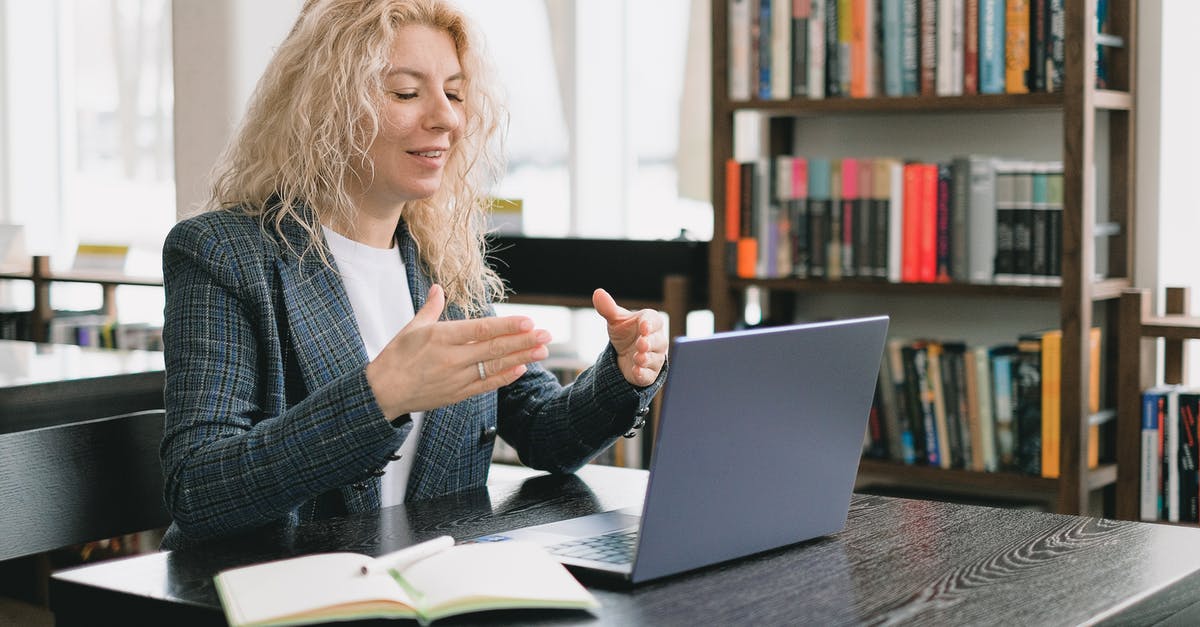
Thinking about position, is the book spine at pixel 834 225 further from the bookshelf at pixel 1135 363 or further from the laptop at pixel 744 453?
the laptop at pixel 744 453

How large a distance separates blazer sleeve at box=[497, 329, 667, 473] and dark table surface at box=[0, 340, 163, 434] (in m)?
0.92

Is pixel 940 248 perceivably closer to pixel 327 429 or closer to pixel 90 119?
pixel 327 429

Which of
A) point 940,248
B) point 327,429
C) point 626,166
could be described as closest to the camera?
point 327,429

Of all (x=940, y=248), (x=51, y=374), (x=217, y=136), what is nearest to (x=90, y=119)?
(x=217, y=136)

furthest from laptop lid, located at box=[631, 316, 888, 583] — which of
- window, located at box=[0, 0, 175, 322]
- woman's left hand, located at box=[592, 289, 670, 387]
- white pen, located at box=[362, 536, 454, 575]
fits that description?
window, located at box=[0, 0, 175, 322]

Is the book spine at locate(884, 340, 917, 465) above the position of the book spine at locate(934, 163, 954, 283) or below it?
below

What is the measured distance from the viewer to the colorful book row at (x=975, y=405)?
2.67m

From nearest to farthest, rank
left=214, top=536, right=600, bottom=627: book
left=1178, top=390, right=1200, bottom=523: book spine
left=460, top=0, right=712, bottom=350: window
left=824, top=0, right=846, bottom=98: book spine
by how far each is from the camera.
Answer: left=214, top=536, right=600, bottom=627: book < left=1178, top=390, right=1200, bottom=523: book spine < left=824, top=0, right=846, bottom=98: book spine < left=460, top=0, right=712, bottom=350: window

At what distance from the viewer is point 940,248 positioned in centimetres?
279

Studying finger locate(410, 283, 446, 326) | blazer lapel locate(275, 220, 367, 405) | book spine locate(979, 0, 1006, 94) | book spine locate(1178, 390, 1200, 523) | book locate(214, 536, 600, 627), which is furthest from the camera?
book spine locate(979, 0, 1006, 94)

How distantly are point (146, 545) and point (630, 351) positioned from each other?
2239 mm

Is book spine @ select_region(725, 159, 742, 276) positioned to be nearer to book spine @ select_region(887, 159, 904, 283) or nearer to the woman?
book spine @ select_region(887, 159, 904, 283)

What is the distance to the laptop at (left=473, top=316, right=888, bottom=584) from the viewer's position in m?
1.07

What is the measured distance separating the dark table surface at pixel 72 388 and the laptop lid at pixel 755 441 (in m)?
1.49
